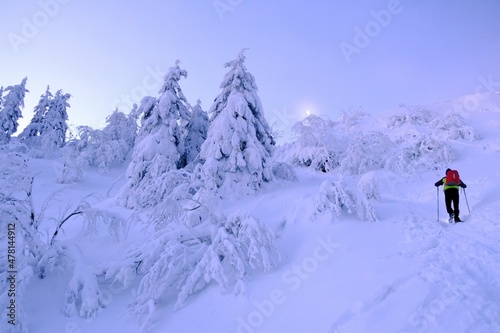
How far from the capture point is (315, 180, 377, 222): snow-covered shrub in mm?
7867

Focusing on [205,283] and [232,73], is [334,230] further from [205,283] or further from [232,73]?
[232,73]

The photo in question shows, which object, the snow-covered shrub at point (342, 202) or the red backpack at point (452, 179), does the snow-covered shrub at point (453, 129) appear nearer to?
the red backpack at point (452, 179)

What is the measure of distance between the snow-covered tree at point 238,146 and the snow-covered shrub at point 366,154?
31.9 ft

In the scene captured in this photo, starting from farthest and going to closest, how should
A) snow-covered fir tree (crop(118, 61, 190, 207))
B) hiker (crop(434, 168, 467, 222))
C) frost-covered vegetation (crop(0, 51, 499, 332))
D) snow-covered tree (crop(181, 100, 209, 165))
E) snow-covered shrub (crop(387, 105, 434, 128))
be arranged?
1. snow-covered shrub (crop(387, 105, 434, 128))
2. snow-covered tree (crop(181, 100, 209, 165))
3. snow-covered fir tree (crop(118, 61, 190, 207))
4. hiker (crop(434, 168, 467, 222))
5. frost-covered vegetation (crop(0, 51, 499, 332))

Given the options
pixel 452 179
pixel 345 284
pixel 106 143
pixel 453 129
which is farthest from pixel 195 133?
pixel 453 129

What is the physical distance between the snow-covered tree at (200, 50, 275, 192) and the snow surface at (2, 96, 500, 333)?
327cm

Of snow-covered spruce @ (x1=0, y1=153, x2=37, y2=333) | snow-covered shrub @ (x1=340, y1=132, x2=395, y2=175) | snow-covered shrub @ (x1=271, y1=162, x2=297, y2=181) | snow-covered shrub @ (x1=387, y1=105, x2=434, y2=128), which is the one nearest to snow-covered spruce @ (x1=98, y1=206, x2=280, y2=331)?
snow-covered spruce @ (x1=0, y1=153, x2=37, y2=333)

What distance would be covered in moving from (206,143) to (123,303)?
8.17 m

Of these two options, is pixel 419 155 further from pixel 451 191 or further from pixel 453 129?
pixel 451 191

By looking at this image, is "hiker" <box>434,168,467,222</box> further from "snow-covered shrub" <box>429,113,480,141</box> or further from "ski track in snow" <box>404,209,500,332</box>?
"snow-covered shrub" <box>429,113,480,141</box>

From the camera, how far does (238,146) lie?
12.9 meters

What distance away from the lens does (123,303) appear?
6484mm

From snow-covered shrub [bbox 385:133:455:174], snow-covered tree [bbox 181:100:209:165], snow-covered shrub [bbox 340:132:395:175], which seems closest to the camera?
snow-covered tree [bbox 181:100:209:165]

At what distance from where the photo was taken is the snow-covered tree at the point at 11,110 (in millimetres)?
36219
